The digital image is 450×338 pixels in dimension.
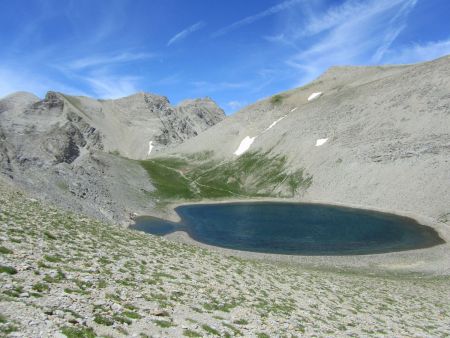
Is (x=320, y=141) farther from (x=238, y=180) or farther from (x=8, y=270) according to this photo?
(x=8, y=270)

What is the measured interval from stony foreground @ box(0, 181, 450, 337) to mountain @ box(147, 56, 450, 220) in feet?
241

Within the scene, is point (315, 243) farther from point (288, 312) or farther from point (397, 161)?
point (397, 161)

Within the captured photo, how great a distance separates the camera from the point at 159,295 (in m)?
20.0

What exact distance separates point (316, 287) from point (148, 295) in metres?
18.0

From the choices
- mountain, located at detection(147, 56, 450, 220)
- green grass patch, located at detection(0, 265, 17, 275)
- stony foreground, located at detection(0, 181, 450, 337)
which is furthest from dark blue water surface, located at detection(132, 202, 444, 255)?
A: green grass patch, located at detection(0, 265, 17, 275)

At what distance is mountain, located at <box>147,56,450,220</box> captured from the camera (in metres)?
109

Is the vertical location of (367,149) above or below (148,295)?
above

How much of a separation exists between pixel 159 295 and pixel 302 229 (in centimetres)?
6669

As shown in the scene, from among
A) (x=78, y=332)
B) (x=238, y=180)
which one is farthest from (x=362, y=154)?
(x=78, y=332)

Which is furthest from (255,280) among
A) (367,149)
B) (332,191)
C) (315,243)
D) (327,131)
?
(327,131)

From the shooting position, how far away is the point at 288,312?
2280cm

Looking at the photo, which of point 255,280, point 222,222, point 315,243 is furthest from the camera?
point 222,222

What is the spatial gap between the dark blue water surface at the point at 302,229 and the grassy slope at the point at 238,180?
86.2 feet

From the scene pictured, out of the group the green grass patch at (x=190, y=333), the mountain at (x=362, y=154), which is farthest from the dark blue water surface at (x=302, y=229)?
the green grass patch at (x=190, y=333)
